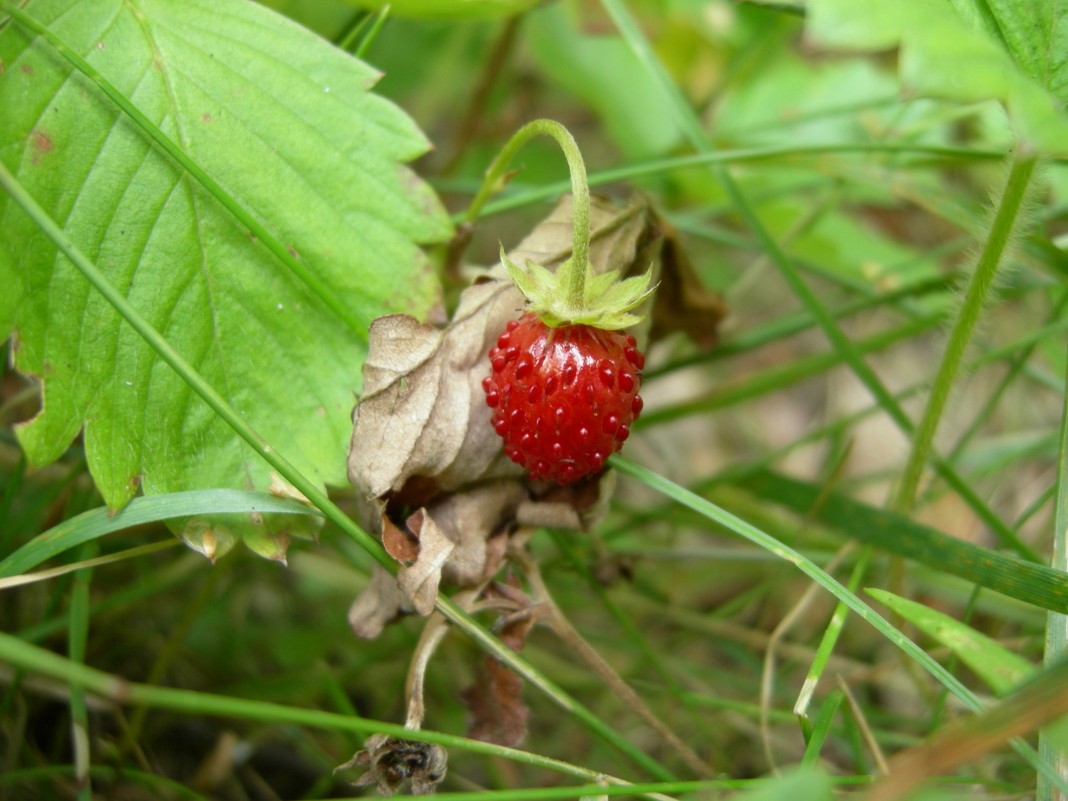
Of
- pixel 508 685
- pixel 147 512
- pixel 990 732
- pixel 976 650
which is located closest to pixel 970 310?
pixel 976 650

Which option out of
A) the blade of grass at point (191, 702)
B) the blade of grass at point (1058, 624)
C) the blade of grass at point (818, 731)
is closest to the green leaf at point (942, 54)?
the blade of grass at point (1058, 624)

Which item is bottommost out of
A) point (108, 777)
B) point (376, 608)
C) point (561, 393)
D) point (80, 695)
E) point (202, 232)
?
point (108, 777)

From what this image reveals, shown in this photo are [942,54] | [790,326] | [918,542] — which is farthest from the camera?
[790,326]

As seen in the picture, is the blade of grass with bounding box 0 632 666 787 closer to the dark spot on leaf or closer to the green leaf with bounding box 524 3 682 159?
the dark spot on leaf

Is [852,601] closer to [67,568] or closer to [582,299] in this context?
[582,299]

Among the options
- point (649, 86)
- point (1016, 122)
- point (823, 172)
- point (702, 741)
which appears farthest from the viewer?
point (649, 86)

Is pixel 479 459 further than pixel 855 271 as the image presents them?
No

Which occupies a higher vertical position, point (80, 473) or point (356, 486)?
point (356, 486)

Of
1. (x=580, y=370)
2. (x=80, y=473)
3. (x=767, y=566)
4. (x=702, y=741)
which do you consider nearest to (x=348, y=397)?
(x=580, y=370)

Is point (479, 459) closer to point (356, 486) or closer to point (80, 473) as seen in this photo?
point (356, 486)
